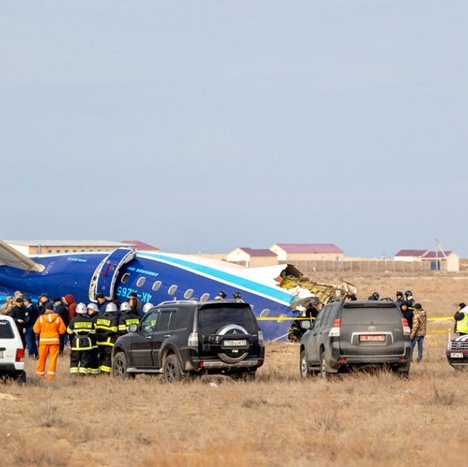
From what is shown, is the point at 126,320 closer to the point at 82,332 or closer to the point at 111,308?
the point at 111,308

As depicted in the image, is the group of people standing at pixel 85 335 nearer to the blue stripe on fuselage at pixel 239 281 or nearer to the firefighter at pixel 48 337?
the firefighter at pixel 48 337

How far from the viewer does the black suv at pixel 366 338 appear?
25125 mm

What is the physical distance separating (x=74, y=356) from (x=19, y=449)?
12474 mm

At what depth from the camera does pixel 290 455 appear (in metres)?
15.8

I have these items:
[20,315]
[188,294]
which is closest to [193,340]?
[20,315]

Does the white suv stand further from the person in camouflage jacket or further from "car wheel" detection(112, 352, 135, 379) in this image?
the person in camouflage jacket

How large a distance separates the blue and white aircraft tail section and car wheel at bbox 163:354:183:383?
431 inches

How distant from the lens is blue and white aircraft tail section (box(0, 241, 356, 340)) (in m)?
37.2

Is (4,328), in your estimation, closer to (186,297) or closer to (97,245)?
(186,297)

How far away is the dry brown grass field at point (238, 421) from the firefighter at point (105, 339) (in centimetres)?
163

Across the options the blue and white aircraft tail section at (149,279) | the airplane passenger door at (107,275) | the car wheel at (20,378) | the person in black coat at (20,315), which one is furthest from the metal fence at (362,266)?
the car wheel at (20,378)

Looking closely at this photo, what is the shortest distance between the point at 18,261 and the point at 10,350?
17.8 m

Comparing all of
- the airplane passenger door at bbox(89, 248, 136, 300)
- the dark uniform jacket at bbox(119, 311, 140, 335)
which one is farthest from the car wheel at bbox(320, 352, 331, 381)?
the airplane passenger door at bbox(89, 248, 136, 300)

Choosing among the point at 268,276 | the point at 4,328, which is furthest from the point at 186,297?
the point at 4,328
